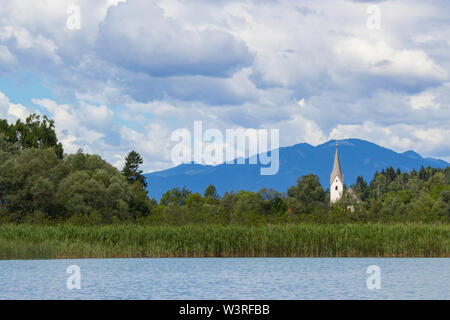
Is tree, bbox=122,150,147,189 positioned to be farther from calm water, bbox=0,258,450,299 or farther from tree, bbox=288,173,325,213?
calm water, bbox=0,258,450,299

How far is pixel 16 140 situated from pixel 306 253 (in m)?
53.9

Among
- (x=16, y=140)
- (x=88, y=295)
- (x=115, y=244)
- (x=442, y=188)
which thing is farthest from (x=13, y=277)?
(x=442, y=188)

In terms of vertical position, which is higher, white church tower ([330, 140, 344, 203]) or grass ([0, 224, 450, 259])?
white church tower ([330, 140, 344, 203])

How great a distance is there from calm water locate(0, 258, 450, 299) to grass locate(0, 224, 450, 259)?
2.52 feet

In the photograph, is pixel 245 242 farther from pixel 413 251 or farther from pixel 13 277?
pixel 13 277

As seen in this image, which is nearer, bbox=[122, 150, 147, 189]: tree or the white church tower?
bbox=[122, 150, 147, 189]: tree

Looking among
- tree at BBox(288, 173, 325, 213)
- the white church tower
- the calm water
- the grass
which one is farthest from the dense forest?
the white church tower

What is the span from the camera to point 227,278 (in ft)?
77.4

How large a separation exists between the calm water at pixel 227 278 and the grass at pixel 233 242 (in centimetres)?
77

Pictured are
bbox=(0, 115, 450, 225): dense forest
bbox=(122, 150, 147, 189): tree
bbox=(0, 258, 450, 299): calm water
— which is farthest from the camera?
bbox=(122, 150, 147, 189): tree

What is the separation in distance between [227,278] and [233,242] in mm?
8153

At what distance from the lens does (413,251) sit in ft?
A: 101

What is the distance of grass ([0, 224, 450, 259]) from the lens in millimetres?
30828

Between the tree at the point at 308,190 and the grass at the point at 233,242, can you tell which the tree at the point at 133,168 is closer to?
the tree at the point at 308,190
